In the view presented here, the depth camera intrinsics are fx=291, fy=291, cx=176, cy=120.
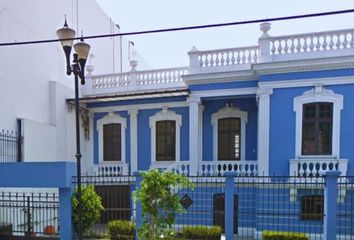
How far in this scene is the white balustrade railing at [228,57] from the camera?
12.5 meters

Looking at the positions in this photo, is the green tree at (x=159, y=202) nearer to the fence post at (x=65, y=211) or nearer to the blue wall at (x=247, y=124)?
the fence post at (x=65, y=211)

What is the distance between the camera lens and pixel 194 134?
13.0 metres

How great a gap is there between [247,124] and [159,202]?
7.91m

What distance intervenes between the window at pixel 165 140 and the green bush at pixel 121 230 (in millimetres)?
5558

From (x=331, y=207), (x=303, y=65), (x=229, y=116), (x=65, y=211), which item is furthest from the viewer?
(x=229, y=116)

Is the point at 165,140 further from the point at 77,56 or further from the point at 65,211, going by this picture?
the point at 77,56

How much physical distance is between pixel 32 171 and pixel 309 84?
10.0 metres

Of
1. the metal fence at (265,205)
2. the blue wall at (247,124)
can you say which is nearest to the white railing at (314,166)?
the metal fence at (265,205)

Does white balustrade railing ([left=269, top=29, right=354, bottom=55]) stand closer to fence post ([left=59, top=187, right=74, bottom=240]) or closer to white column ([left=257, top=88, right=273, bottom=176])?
white column ([left=257, top=88, right=273, bottom=176])

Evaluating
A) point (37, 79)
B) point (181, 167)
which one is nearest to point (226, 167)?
point (181, 167)

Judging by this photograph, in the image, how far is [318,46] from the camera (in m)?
11.0

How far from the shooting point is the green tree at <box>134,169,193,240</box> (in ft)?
22.4

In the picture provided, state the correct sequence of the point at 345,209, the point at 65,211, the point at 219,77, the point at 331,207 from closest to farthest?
the point at 331,207
the point at 65,211
the point at 345,209
the point at 219,77

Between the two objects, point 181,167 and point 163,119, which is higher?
point 163,119
